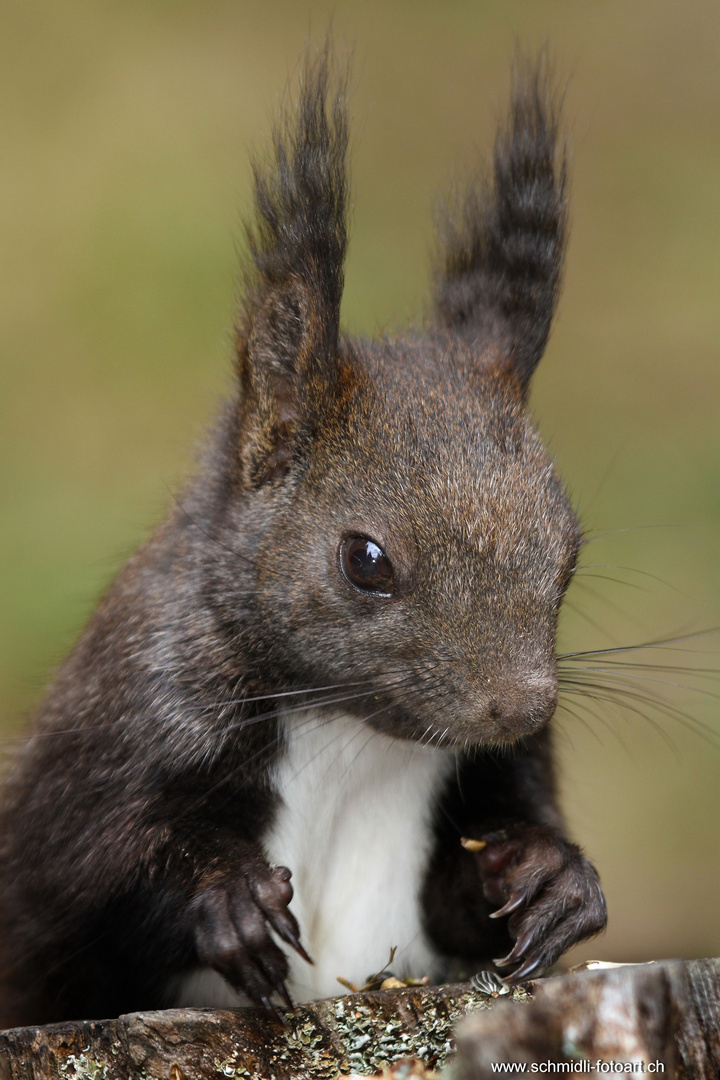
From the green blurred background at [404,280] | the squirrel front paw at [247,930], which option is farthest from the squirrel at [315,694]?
the green blurred background at [404,280]

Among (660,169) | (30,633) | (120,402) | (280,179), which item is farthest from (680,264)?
(280,179)

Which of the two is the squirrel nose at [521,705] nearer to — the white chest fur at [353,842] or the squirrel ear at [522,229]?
the white chest fur at [353,842]

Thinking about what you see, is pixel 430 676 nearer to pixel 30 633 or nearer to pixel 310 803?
pixel 310 803

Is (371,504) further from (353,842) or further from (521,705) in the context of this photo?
(353,842)

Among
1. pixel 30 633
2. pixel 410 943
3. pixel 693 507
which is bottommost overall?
pixel 410 943

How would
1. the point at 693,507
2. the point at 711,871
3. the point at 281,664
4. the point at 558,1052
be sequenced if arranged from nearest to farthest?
the point at 558,1052
the point at 281,664
the point at 711,871
the point at 693,507

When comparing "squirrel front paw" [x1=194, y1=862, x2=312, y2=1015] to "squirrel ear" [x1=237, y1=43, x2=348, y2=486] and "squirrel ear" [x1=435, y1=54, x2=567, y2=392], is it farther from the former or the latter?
"squirrel ear" [x1=435, y1=54, x2=567, y2=392]
